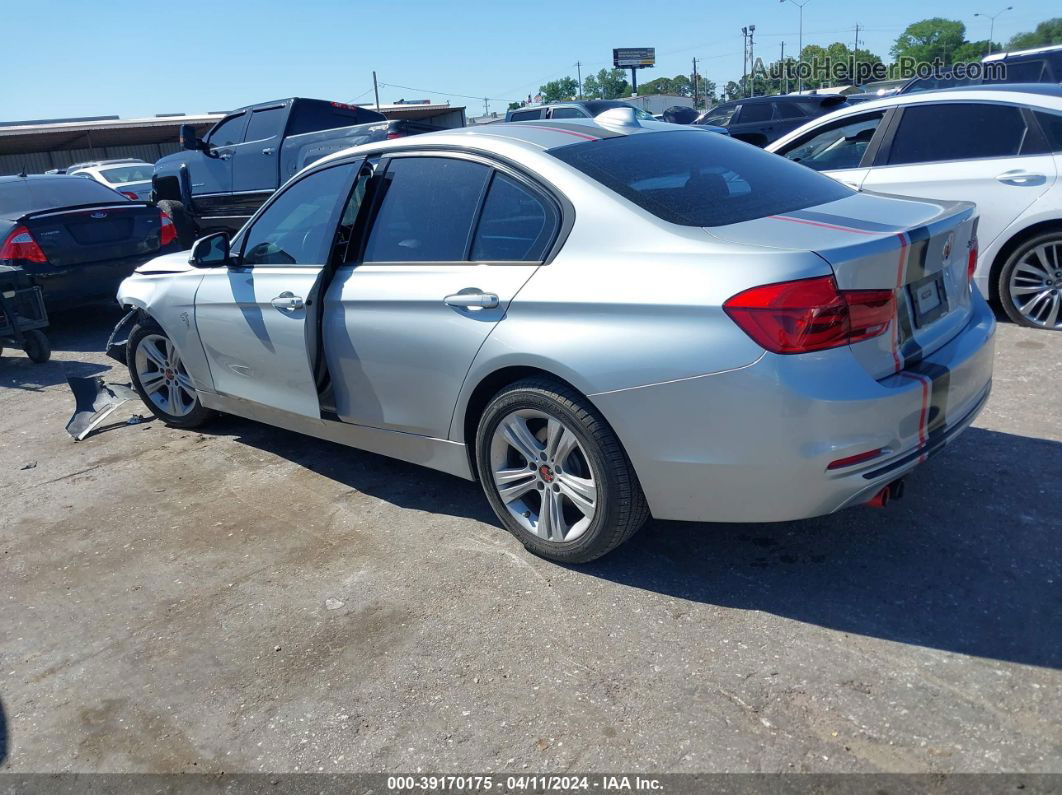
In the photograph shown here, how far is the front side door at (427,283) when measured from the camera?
363cm

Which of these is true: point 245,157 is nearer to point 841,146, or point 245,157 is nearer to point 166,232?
point 166,232

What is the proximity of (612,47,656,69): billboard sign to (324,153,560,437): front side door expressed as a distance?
A: 10037cm

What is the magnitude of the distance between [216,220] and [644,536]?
955 cm

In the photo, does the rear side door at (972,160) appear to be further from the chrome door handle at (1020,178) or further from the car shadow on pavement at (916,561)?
the car shadow on pavement at (916,561)

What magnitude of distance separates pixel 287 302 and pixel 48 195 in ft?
21.3

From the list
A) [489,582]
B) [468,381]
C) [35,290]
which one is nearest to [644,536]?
[489,582]

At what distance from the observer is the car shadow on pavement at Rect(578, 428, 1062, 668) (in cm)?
308

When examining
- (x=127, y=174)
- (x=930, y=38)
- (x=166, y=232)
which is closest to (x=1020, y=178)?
(x=166, y=232)

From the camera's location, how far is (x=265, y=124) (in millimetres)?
11195

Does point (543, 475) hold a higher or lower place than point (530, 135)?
lower

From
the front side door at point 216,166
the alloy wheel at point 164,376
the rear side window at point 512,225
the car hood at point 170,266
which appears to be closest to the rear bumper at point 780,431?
the rear side window at point 512,225

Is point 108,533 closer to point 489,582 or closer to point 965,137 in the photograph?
point 489,582

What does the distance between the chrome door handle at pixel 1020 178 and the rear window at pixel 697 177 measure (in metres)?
2.99

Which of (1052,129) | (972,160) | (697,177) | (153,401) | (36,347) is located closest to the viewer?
(697,177)
